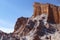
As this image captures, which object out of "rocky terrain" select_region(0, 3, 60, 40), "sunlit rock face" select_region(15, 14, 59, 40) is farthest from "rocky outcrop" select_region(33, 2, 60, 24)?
"sunlit rock face" select_region(15, 14, 59, 40)

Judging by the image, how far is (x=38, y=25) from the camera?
300 ft

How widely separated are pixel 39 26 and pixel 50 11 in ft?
55.5

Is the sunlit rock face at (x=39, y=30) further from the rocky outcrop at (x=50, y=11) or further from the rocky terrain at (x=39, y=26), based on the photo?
the rocky outcrop at (x=50, y=11)

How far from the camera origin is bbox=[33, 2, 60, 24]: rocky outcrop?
10414cm

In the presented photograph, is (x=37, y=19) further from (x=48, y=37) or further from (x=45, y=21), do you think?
(x=48, y=37)

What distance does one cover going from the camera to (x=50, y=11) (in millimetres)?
106312

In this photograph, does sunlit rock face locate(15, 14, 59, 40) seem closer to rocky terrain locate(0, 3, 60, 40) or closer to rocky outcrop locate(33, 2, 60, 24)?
rocky terrain locate(0, 3, 60, 40)

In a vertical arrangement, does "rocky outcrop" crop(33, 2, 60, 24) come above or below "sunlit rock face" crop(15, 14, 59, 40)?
above

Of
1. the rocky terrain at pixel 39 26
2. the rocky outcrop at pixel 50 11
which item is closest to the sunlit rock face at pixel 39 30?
the rocky terrain at pixel 39 26

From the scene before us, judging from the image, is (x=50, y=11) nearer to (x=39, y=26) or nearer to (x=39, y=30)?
(x=39, y=26)

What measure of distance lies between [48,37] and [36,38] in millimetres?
6514

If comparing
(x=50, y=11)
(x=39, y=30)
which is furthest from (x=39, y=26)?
(x=50, y=11)

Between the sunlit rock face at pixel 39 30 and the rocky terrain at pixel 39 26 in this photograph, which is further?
the sunlit rock face at pixel 39 30

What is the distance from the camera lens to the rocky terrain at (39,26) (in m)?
86.2
